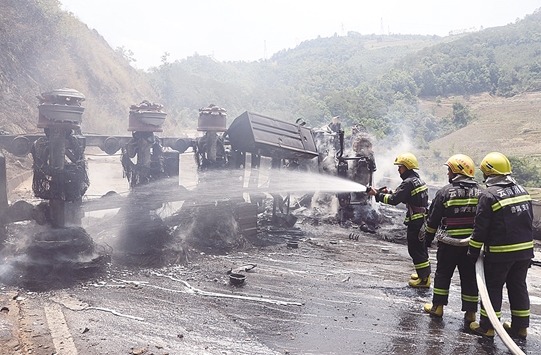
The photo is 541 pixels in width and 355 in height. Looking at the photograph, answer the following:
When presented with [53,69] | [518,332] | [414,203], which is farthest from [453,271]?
[53,69]

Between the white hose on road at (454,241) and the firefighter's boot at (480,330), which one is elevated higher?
the white hose on road at (454,241)

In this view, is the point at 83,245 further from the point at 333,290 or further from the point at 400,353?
the point at 400,353

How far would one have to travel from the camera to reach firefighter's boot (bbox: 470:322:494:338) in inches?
181

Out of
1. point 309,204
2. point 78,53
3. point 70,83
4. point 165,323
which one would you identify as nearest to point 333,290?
point 165,323

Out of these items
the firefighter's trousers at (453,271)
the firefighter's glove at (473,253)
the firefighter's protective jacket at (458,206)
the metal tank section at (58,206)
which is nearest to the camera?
the firefighter's glove at (473,253)

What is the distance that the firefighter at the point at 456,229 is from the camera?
200 inches

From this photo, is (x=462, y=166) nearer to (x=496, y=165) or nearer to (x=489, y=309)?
(x=496, y=165)

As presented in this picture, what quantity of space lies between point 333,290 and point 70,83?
77.0 ft

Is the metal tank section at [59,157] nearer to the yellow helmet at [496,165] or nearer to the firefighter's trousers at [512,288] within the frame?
the yellow helmet at [496,165]

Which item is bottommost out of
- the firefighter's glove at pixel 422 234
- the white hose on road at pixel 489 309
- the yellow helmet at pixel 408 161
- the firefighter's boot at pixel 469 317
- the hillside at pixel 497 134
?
the firefighter's boot at pixel 469 317

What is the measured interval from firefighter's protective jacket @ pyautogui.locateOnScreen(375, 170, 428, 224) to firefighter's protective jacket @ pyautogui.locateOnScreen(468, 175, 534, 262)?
1.59 metres

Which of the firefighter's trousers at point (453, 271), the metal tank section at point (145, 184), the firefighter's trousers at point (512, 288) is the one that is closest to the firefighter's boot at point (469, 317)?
the firefighter's trousers at point (453, 271)

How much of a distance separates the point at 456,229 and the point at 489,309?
1.03 meters

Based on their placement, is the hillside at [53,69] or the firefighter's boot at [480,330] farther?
the hillside at [53,69]
